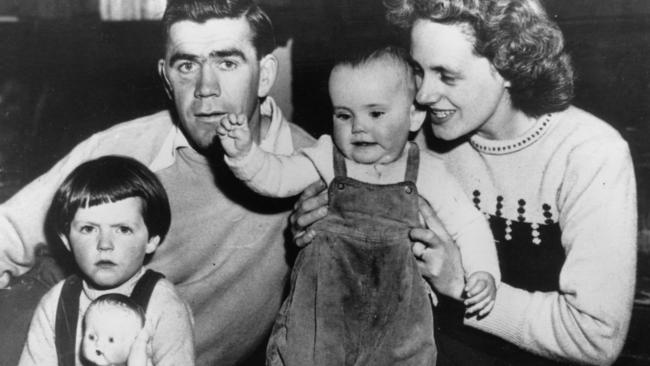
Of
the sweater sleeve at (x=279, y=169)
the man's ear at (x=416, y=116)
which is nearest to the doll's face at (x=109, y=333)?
the sweater sleeve at (x=279, y=169)

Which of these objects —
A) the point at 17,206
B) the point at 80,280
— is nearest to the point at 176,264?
the point at 80,280

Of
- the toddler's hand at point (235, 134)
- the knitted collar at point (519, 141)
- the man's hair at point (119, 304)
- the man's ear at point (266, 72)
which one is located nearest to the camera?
the toddler's hand at point (235, 134)

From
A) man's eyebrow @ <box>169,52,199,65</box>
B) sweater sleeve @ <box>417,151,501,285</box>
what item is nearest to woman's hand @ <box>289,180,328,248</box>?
sweater sleeve @ <box>417,151,501,285</box>

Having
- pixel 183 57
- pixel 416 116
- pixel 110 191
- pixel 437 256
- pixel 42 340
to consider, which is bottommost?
pixel 42 340

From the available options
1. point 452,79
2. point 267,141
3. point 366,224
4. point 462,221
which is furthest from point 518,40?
point 267,141

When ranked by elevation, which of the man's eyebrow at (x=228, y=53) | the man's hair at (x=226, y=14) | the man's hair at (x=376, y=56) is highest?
the man's hair at (x=226, y=14)

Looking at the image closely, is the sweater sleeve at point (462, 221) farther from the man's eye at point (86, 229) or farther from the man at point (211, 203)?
the man's eye at point (86, 229)

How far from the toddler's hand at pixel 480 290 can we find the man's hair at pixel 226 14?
29.7 inches

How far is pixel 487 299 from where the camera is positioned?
134 centimetres

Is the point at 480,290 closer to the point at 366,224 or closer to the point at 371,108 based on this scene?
the point at 366,224

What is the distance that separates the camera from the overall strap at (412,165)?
1.37 m

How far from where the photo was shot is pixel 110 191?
53.1 inches

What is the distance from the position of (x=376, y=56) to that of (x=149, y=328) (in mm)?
778

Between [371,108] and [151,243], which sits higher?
[371,108]
